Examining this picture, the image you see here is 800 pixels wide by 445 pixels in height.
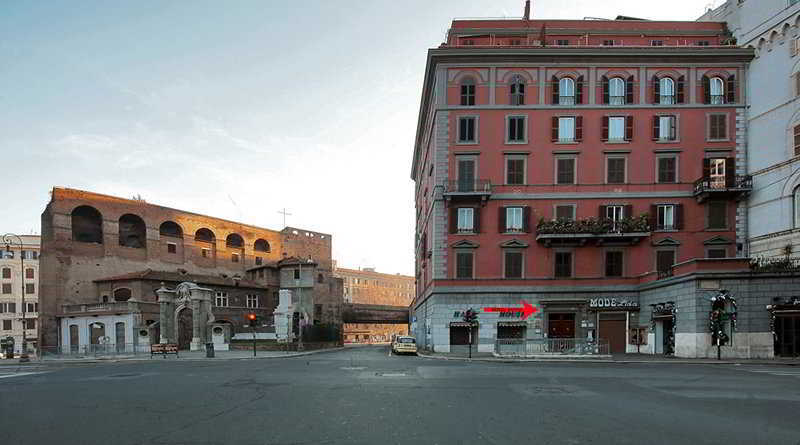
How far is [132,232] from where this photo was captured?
198ft

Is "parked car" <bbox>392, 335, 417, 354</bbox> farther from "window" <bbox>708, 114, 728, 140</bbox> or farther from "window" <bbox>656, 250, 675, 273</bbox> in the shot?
"window" <bbox>708, 114, 728, 140</bbox>

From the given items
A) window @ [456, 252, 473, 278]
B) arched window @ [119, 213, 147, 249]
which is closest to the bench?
window @ [456, 252, 473, 278]

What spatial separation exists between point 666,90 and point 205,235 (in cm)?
5398

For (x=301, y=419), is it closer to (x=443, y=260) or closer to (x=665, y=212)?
(x=443, y=260)

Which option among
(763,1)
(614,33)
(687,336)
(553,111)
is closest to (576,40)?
(614,33)

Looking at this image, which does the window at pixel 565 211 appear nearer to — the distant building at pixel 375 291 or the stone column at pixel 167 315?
the stone column at pixel 167 315

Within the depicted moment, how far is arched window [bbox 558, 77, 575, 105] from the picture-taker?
36.0 m

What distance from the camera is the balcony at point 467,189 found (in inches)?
1371

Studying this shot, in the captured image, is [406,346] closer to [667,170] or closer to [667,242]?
[667,242]

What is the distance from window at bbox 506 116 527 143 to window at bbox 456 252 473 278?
8.27 m

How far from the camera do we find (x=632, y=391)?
14023 mm

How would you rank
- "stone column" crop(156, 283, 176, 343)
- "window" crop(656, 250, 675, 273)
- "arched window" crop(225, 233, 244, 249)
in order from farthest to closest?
"arched window" crop(225, 233, 244, 249) → "stone column" crop(156, 283, 176, 343) → "window" crop(656, 250, 675, 273)

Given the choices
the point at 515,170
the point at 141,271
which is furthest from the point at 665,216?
the point at 141,271

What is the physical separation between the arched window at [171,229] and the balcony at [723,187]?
5414 centimetres
